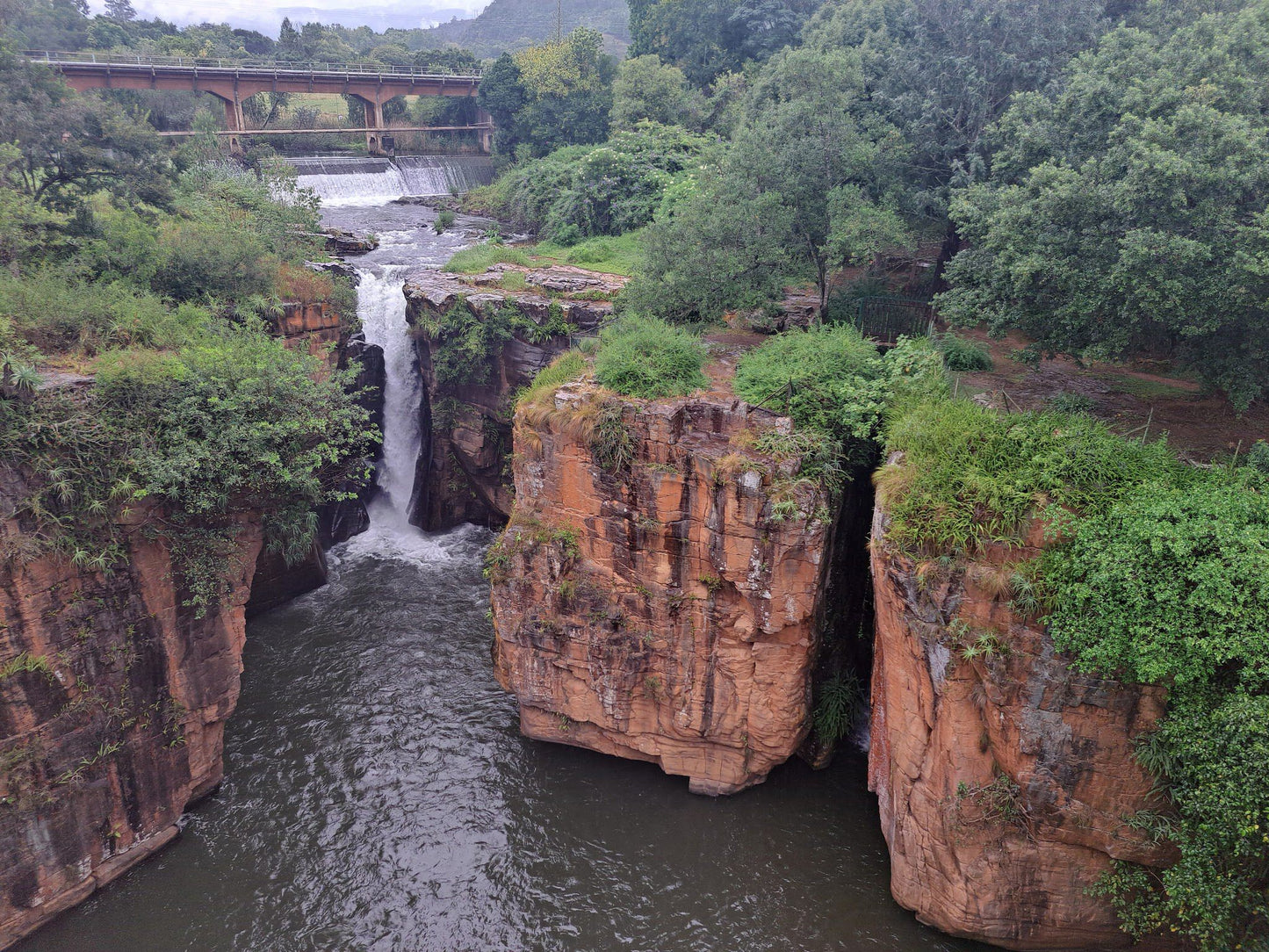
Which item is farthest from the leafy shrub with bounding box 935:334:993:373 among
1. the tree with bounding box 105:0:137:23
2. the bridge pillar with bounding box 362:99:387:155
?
the tree with bounding box 105:0:137:23

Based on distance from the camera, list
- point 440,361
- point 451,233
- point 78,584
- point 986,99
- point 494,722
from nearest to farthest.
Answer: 1. point 78,584
2. point 494,722
3. point 986,99
4. point 440,361
5. point 451,233

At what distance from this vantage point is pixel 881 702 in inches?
533

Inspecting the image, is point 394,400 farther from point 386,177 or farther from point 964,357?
point 386,177

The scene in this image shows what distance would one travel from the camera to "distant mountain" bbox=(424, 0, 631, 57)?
98.6 metres

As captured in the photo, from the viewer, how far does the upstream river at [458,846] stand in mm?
12789

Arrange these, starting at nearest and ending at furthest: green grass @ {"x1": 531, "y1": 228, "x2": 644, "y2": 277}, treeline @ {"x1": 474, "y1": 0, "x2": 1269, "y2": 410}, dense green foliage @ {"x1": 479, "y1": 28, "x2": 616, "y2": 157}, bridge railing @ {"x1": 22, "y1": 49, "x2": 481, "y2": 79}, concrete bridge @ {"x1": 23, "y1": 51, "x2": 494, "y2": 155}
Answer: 1. treeline @ {"x1": 474, "y1": 0, "x2": 1269, "y2": 410}
2. green grass @ {"x1": 531, "y1": 228, "x2": 644, "y2": 277}
3. concrete bridge @ {"x1": 23, "y1": 51, "x2": 494, "y2": 155}
4. bridge railing @ {"x1": 22, "y1": 49, "x2": 481, "y2": 79}
5. dense green foliage @ {"x1": 479, "y1": 28, "x2": 616, "y2": 157}

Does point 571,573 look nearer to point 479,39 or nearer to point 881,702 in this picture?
point 881,702

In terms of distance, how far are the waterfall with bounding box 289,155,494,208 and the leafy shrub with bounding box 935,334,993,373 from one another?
103 feet

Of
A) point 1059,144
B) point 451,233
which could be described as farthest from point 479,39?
point 1059,144

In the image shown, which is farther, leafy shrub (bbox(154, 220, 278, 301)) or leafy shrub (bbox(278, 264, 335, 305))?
leafy shrub (bbox(278, 264, 335, 305))

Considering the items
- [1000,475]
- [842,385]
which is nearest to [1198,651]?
[1000,475]

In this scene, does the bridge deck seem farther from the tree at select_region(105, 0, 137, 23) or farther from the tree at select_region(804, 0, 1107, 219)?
the tree at select_region(804, 0, 1107, 219)

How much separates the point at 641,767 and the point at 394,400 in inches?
559

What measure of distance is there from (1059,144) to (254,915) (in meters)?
20.0
